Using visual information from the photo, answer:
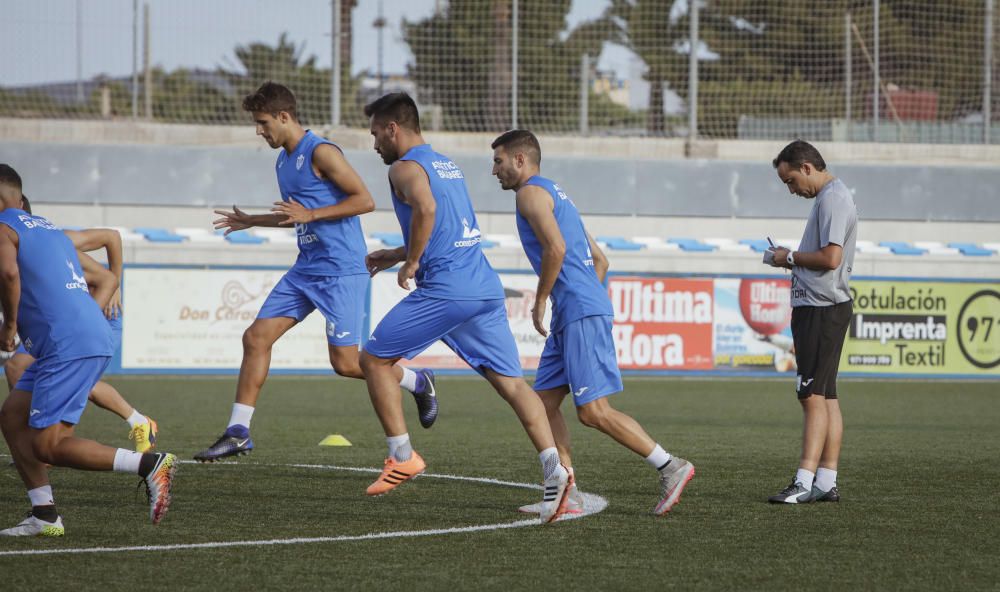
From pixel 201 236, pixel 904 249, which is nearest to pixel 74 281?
pixel 201 236

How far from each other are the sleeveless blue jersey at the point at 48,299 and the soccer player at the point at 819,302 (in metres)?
3.95

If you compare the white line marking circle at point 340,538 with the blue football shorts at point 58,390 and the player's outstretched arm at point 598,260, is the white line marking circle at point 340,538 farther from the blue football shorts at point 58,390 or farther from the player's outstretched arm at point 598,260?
the player's outstretched arm at point 598,260

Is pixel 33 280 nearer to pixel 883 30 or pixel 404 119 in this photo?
pixel 404 119

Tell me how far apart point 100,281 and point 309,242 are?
144 centimetres

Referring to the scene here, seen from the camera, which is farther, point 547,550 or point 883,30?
point 883,30

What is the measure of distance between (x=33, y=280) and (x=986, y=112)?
24128 millimetres

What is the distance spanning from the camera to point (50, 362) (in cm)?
658

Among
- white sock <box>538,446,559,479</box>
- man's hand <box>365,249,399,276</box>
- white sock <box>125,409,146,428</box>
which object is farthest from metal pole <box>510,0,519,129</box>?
white sock <box>538,446,559,479</box>

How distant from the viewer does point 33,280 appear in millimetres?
6551

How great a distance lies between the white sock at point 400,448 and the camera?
7.62 metres

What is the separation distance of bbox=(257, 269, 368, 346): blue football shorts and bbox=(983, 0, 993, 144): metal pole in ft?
67.9

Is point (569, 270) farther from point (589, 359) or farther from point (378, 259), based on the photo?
point (378, 259)

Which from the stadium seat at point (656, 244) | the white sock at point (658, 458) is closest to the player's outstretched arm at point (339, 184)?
the white sock at point (658, 458)

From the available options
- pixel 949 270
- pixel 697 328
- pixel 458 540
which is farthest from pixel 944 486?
pixel 949 270
